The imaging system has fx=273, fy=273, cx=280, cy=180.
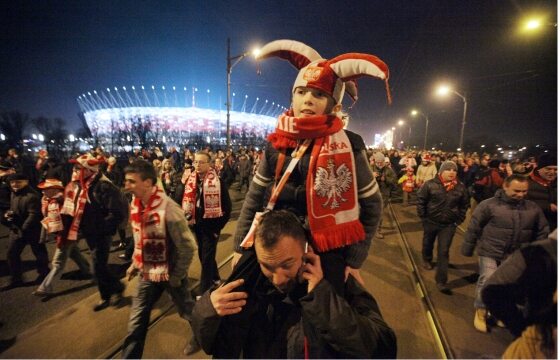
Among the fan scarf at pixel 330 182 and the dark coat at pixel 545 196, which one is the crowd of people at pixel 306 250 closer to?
the fan scarf at pixel 330 182

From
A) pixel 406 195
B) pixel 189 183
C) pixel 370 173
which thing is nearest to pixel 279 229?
pixel 370 173

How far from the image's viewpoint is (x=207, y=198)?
423 centimetres

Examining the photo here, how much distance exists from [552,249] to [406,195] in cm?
1047

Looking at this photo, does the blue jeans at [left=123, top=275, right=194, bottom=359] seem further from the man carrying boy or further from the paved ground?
the man carrying boy

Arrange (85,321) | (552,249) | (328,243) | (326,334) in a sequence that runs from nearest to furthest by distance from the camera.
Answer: (326,334) < (552,249) < (328,243) < (85,321)

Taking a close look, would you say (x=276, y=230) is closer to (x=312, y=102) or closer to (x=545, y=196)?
(x=312, y=102)

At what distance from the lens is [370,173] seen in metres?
1.89

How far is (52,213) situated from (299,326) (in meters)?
4.49

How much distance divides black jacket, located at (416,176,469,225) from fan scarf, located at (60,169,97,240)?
18.3 ft

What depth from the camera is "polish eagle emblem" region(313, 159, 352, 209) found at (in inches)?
66.5

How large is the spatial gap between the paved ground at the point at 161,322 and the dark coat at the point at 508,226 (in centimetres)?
105

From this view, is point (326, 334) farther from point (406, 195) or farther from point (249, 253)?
point (406, 195)

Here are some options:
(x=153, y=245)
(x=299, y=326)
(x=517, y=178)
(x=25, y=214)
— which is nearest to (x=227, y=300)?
(x=299, y=326)

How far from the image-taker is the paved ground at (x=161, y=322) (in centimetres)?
313
